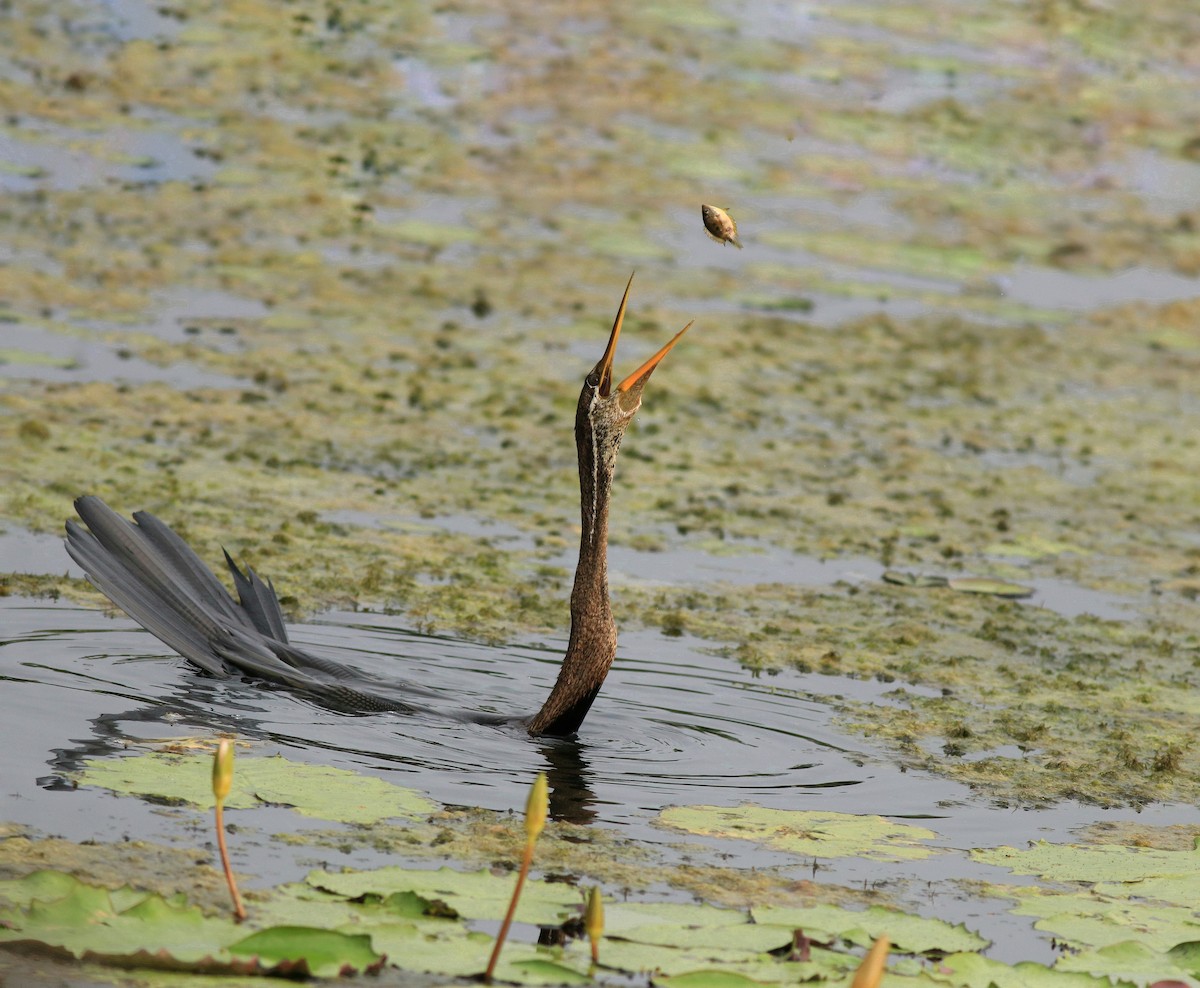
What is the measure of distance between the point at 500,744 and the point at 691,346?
6.26 m

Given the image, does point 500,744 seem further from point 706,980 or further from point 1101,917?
point 706,980

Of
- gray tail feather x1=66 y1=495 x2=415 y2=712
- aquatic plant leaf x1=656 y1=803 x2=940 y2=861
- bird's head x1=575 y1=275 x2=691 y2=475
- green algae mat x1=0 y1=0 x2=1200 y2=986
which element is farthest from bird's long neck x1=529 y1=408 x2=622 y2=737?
green algae mat x1=0 y1=0 x2=1200 y2=986

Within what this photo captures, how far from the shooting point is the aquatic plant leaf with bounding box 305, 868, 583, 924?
12.6 ft

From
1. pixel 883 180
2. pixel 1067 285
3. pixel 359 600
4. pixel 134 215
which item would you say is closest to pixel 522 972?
pixel 359 600

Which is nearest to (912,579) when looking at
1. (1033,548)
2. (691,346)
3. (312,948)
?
(1033,548)

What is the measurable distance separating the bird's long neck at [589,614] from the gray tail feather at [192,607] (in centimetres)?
45

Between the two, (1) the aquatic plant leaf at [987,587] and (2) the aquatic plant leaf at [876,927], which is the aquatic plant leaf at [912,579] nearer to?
(1) the aquatic plant leaf at [987,587]

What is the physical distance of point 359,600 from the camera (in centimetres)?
691

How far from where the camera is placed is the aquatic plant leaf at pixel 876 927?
12.9ft

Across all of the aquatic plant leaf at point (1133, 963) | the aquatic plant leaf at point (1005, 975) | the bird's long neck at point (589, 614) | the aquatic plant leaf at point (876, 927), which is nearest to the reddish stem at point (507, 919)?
the aquatic plant leaf at point (876, 927)

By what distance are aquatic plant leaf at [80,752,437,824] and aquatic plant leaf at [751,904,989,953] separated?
103 cm

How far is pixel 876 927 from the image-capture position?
4004 mm

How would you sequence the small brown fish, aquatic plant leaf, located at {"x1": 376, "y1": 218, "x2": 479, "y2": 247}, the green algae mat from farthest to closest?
1. aquatic plant leaf, located at {"x1": 376, "y1": 218, "x2": 479, "y2": 247}
2. the small brown fish
3. the green algae mat

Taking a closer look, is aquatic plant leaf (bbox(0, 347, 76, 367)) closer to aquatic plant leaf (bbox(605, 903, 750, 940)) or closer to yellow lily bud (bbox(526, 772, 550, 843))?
aquatic plant leaf (bbox(605, 903, 750, 940))
